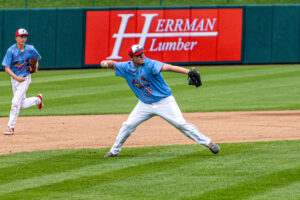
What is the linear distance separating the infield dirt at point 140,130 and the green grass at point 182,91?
94 cm

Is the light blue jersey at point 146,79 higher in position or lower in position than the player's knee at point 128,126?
higher

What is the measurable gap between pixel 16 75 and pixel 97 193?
16.9ft

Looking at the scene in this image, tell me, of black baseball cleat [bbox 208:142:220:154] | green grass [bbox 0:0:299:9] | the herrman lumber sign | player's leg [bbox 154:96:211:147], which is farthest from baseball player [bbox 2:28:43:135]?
green grass [bbox 0:0:299:9]

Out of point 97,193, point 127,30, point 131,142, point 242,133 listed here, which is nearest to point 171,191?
point 97,193

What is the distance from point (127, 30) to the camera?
79.8 ft

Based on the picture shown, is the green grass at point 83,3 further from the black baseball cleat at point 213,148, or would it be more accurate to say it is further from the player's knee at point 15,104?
the black baseball cleat at point 213,148

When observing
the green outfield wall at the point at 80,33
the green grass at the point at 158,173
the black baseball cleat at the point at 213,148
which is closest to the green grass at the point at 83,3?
the green outfield wall at the point at 80,33

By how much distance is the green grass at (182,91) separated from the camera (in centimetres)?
1595

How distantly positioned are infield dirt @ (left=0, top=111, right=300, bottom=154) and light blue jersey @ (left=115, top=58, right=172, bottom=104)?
1.85 m

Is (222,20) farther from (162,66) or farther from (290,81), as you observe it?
(162,66)

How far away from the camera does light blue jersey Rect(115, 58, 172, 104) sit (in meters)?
9.45

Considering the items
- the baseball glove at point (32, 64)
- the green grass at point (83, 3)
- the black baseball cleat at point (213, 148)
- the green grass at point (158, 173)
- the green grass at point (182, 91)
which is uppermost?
the green grass at point (83, 3)

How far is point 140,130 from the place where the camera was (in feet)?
42.3

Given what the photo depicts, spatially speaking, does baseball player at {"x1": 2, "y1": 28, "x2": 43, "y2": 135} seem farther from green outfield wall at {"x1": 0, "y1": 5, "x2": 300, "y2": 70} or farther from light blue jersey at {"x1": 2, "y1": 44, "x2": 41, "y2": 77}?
green outfield wall at {"x1": 0, "y1": 5, "x2": 300, "y2": 70}
